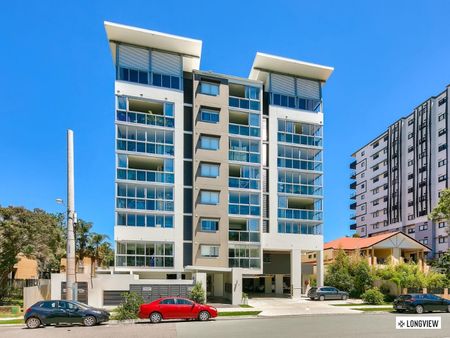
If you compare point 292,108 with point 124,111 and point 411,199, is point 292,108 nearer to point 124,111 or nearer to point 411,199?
point 124,111

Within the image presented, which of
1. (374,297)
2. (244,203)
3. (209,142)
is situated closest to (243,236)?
(244,203)

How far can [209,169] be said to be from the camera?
45.5 meters

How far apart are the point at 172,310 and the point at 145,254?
683 inches

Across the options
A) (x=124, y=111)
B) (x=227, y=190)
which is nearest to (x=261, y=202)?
(x=227, y=190)

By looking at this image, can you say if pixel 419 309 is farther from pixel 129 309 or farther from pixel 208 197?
pixel 208 197

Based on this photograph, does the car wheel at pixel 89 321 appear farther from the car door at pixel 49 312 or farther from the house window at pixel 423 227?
the house window at pixel 423 227

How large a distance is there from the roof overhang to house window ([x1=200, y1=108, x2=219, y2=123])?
6462mm

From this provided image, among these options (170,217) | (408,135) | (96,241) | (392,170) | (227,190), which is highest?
(408,135)

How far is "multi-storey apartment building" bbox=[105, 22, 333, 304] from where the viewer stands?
4341 cm

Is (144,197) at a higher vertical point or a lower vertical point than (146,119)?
lower

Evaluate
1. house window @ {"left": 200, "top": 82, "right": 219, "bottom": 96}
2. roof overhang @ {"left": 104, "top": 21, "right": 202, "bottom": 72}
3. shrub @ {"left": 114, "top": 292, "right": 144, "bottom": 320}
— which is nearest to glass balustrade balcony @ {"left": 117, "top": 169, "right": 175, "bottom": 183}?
house window @ {"left": 200, "top": 82, "right": 219, "bottom": 96}

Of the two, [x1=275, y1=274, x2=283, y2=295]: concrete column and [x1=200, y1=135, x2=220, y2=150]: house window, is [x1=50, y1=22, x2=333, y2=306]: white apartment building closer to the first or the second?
[x1=200, y1=135, x2=220, y2=150]: house window

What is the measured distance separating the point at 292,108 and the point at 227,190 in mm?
13966

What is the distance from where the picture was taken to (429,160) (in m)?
79.2
